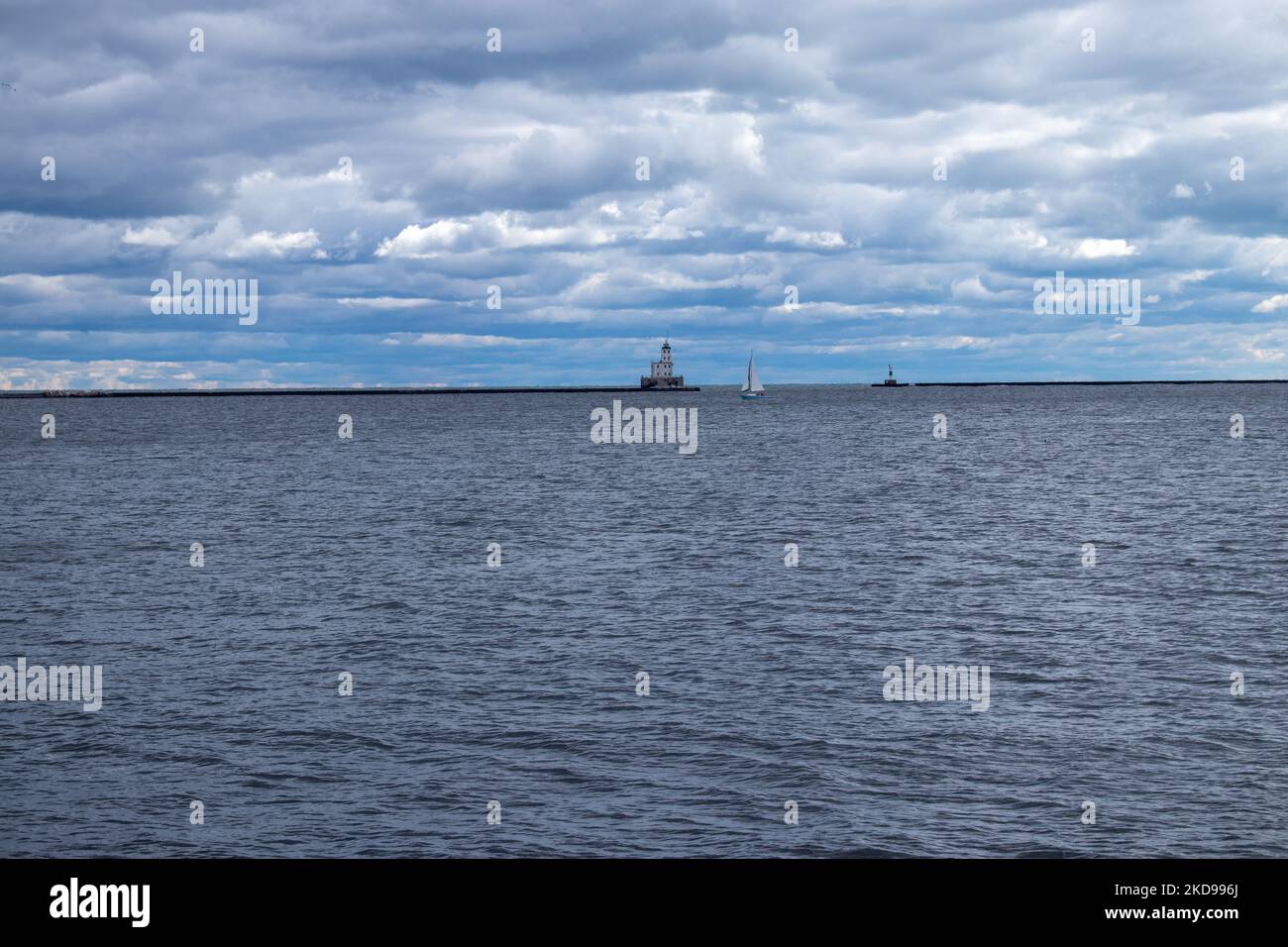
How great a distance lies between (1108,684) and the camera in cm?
2881

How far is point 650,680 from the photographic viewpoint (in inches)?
1168

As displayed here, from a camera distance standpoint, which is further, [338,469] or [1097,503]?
[338,469]

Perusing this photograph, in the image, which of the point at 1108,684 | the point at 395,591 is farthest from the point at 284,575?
the point at 1108,684

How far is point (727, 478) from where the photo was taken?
9706 centimetres

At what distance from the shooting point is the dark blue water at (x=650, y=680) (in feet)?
66.4

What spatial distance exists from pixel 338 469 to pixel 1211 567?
8163 centimetres

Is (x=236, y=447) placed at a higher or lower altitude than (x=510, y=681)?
higher

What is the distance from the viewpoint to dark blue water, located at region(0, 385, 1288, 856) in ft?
66.4
